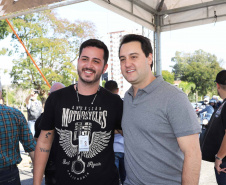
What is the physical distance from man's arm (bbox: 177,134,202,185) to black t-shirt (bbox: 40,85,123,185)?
61cm

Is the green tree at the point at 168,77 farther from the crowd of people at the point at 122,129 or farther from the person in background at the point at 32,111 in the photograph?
the crowd of people at the point at 122,129

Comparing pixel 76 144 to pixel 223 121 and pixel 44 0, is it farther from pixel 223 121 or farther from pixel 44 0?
pixel 44 0

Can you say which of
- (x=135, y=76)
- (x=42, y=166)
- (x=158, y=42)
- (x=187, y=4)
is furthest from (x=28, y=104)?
(x=135, y=76)

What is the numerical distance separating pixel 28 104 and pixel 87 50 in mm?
6072

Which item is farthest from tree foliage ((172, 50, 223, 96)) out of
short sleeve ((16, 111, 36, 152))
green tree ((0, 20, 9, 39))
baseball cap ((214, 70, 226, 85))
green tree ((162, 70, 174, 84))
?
short sleeve ((16, 111, 36, 152))

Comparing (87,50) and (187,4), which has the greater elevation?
(187,4)

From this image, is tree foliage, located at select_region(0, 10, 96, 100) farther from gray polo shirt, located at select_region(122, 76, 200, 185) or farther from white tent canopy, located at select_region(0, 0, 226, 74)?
gray polo shirt, located at select_region(122, 76, 200, 185)

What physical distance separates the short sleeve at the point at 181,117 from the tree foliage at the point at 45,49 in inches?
692

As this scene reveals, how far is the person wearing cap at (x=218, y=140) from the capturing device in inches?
107

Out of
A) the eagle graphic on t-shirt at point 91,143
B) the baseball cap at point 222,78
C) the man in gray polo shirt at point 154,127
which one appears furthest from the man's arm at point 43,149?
the baseball cap at point 222,78

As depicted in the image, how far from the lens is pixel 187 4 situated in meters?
6.42

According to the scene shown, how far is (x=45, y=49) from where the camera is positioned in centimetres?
1875

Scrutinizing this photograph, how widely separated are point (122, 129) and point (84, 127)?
0.29m

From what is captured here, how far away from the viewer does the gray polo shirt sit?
1.55 metres
